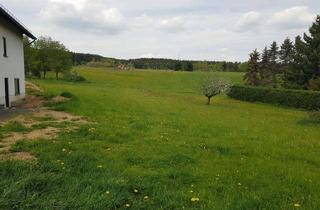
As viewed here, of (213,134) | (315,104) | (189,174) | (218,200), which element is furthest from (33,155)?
(315,104)

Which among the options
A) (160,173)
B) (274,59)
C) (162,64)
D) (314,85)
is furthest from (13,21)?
(162,64)

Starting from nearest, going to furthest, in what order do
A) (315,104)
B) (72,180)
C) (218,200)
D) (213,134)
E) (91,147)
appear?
(218,200) → (72,180) → (91,147) → (213,134) → (315,104)

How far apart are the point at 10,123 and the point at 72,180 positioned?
8.28m

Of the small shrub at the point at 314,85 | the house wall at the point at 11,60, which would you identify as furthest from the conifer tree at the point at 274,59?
the house wall at the point at 11,60

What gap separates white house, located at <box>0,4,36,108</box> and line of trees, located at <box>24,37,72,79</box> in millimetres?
38332

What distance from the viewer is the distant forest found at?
452 ft

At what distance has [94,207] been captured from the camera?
18.3ft

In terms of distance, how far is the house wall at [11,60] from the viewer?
22.2 m

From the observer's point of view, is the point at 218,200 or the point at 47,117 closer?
the point at 218,200

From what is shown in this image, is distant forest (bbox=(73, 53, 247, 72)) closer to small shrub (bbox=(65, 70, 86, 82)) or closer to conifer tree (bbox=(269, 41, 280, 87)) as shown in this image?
conifer tree (bbox=(269, 41, 280, 87))

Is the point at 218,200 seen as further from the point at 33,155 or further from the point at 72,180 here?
the point at 33,155

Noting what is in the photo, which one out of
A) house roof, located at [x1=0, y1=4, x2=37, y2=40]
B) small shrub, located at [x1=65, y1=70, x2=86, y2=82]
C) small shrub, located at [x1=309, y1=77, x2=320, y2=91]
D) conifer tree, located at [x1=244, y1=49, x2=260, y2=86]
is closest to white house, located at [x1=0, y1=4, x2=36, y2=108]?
house roof, located at [x1=0, y1=4, x2=37, y2=40]

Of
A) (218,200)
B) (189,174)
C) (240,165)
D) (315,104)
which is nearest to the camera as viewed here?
(218,200)

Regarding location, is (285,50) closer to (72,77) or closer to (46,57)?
(72,77)
